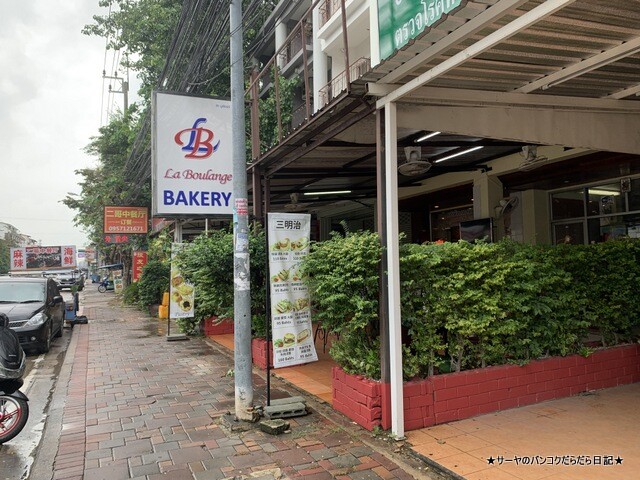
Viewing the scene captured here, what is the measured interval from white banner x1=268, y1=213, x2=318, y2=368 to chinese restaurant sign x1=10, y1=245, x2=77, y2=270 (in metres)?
53.8

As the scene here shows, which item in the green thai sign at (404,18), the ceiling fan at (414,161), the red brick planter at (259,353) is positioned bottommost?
the red brick planter at (259,353)

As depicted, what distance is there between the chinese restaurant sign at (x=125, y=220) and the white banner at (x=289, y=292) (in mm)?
17639

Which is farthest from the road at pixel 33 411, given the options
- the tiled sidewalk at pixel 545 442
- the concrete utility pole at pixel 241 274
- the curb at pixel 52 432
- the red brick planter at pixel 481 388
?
the tiled sidewalk at pixel 545 442

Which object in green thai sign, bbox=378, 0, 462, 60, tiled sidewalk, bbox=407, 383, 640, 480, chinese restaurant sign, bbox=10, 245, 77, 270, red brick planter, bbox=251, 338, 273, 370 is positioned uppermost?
green thai sign, bbox=378, 0, 462, 60

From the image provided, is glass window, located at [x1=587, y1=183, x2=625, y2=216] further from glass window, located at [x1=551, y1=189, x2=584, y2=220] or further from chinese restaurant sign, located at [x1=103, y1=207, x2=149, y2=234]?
chinese restaurant sign, located at [x1=103, y1=207, x2=149, y2=234]

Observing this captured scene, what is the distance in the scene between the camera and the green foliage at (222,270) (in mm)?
7211

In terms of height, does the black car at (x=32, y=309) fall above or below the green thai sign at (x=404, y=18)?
below

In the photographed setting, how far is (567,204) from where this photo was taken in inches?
386

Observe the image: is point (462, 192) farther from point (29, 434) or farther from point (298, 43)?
point (298, 43)

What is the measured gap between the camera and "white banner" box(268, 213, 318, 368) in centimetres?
546

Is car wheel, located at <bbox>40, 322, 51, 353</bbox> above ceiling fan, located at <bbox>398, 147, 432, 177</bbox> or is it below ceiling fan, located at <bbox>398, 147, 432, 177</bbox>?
below

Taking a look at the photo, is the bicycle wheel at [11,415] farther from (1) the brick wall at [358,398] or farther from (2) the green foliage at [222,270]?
(1) the brick wall at [358,398]

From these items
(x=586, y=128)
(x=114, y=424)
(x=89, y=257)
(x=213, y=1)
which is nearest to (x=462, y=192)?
(x=586, y=128)

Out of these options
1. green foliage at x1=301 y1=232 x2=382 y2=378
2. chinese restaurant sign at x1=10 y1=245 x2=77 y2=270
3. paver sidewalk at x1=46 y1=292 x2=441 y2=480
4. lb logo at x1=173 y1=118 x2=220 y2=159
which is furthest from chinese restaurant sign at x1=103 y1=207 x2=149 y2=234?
chinese restaurant sign at x1=10 y1=245 x2=77 y2=270
